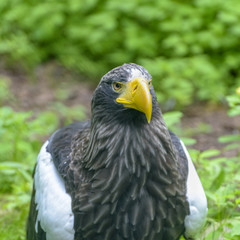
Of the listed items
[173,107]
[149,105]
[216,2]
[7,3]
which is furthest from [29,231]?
[7,3]

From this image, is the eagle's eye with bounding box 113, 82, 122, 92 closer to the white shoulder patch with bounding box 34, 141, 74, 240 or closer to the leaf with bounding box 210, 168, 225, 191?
the white shoulder patch with bounding box 34, 141, 74, 240

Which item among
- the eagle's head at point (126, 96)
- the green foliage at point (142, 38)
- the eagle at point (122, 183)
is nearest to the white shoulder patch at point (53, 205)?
the eagle at point (122, 183)

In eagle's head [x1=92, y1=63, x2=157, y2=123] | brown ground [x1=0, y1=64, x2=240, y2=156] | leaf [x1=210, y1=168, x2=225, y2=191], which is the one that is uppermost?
eagle's head [x1=92, y1=63, x2=157, y2=123]

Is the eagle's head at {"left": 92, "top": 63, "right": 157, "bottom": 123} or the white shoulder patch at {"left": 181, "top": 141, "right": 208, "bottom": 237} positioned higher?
the eagle's head at {"left": 92, "top": 63, "right": 157, "bottom": 123}

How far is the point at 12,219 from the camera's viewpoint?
4246 mm

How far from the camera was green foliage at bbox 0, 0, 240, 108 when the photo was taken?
259 inches

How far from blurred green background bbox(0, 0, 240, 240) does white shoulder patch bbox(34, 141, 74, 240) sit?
2.42 m

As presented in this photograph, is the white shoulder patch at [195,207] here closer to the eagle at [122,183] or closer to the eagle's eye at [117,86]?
the eagle at [122,183]

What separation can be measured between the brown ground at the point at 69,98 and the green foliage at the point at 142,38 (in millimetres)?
197

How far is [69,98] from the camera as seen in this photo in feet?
22.6

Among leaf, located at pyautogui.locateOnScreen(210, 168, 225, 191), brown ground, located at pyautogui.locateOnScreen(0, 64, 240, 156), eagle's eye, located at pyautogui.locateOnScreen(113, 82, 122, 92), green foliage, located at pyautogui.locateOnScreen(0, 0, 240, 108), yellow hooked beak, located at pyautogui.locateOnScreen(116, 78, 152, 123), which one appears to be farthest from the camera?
green foliage, located at pyautogui.locateOnScreen(0, 0, 240, 108)

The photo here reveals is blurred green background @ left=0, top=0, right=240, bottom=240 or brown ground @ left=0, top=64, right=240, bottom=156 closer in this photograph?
brown ground @ left=0, top=64, right=240, bottom=156

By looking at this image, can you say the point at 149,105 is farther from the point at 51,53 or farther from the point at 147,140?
the point at 51,53

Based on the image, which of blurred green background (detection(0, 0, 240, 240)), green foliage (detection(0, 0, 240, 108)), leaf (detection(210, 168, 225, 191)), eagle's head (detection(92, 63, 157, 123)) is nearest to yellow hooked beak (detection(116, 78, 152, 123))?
eagle's head (detection(92, 63, 157, 123))
